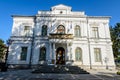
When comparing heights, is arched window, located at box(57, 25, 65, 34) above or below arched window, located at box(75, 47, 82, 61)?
above

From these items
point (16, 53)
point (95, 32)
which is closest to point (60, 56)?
point (16, 53)

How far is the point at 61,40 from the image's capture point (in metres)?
16.7

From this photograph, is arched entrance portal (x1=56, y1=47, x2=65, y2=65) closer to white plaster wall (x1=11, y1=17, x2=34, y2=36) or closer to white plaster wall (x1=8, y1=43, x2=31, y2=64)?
white plaster wall (x1=8, y1=43, x2=31, y2=64)

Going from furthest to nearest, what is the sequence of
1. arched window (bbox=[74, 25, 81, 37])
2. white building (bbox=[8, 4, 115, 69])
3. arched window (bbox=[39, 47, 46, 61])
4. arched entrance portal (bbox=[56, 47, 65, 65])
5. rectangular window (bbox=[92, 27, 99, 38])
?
rectangular window (bbox=[92, 27, 99, 38]) < arched window (bbox=[74, 25, 81, 37]) < arched entrance portal (bbox=[56, 47, 65, 65]) < arched window (bbox=[39, 47, 46, 61]) < white building (bbox=[8, 4, 115, 69])

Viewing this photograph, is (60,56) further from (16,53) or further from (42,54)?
(16,53)

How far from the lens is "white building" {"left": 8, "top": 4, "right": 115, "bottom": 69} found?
16.9m

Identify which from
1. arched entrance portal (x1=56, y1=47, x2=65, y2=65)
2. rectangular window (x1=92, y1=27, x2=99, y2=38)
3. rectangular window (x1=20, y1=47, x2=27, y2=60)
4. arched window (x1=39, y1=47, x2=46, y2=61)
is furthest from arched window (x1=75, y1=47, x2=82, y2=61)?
rectangular window (x1=20, y1=47, x2=27, y2=60)

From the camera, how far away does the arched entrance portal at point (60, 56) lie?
17438 mm

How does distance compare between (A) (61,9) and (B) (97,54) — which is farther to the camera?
(A) (61,9)

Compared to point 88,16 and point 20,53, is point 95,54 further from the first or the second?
point 20,53

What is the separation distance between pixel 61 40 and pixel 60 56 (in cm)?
285

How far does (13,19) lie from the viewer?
61.9ft

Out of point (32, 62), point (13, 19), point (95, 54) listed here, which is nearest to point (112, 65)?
point (95, 54)

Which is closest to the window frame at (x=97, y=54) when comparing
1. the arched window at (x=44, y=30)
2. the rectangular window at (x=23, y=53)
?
the arched window at (x=44, y=30)
